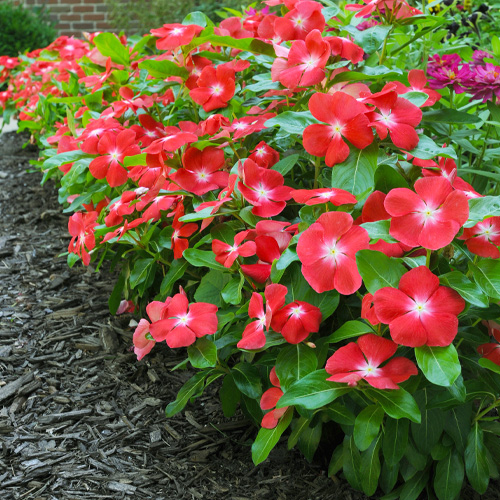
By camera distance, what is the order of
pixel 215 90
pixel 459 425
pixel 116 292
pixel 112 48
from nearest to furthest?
pixel 459 425
pixel 215 90
pixel 116 292
pixel 112 48

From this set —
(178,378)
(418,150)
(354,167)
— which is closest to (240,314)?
(354,167)

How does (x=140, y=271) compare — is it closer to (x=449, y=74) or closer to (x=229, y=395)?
(x=229, y=395)

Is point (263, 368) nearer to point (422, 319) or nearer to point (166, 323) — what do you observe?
point (166, 323)

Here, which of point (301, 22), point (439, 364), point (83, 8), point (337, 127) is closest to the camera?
point (439, 364)

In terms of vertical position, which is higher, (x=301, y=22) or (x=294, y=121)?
(x=301, y=22)

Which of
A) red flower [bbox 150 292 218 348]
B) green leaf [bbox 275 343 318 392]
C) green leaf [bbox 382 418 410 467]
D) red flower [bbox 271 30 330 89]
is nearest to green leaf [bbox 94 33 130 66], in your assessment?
red flower [bbox 271 30 330 89]

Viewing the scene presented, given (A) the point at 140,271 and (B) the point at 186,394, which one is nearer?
(B) the point at 186,394

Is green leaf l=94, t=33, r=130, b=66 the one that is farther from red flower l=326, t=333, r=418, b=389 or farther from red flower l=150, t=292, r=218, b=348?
red flower l=326, t=333, r=418, b=389

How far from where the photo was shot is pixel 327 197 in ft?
3.69

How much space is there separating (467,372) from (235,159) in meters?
0.82

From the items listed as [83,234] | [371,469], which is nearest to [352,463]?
[371,469]

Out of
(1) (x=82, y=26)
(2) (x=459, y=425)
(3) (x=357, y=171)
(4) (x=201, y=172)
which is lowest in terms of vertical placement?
(1) (x=82, y=26)

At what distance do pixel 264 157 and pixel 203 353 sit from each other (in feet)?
1.69

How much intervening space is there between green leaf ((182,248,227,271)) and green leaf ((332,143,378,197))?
339 mm
